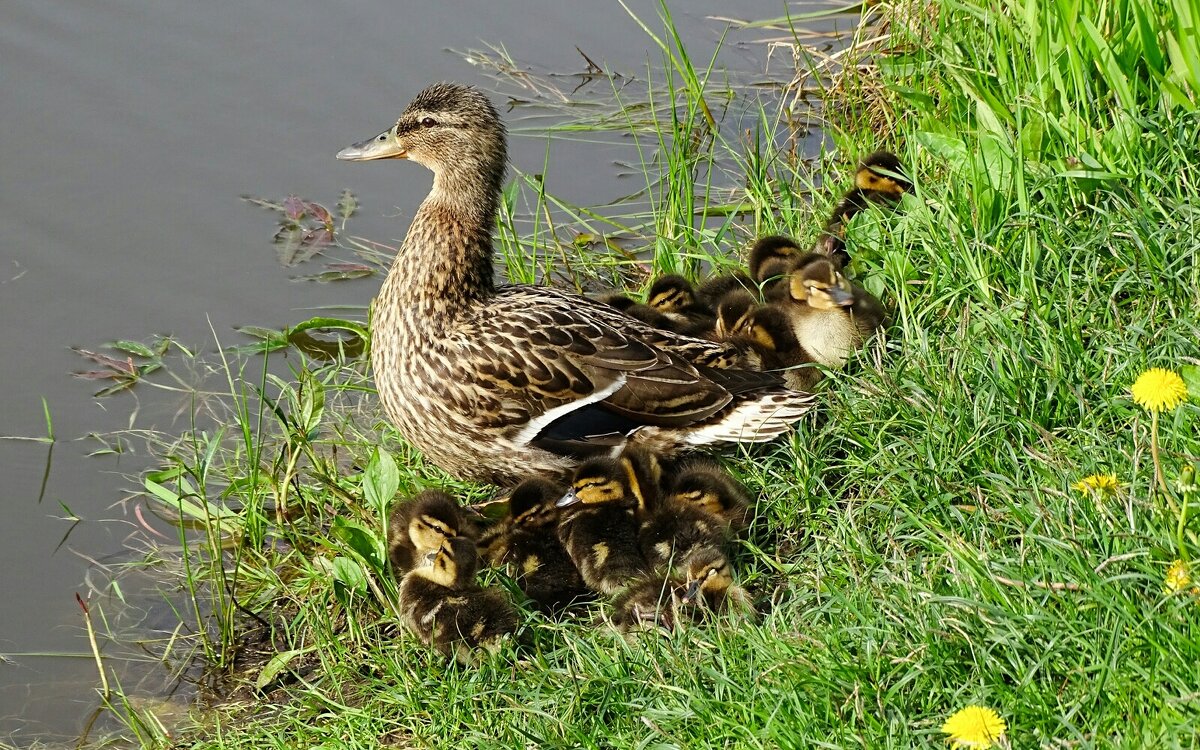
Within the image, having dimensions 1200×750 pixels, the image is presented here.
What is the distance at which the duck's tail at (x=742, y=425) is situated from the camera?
380cm

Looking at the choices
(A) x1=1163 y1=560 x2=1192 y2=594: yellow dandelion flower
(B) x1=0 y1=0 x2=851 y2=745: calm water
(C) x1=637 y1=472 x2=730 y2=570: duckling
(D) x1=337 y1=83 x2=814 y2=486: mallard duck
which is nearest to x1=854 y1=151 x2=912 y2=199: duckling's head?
(D) x1=337 y1=83 x2=814 y2=486: mallard duck

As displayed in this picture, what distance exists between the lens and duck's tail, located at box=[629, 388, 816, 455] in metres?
3.80

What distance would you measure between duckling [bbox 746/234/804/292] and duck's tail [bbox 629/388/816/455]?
1.84 feet

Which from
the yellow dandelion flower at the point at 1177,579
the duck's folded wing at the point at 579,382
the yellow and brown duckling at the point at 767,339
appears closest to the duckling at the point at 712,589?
the duck's folded wing at the point at 579,382

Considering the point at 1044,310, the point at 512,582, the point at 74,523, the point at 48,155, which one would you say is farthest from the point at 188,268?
the point at 1044,310

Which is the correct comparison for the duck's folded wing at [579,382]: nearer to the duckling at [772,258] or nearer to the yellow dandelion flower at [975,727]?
the duckling at [772,258]

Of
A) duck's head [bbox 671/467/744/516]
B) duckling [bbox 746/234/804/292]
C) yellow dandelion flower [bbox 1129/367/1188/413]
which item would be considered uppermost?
yellow dandelion flower [bbox 1129/367/1188/413]

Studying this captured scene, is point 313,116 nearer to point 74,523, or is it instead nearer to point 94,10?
point 94,10

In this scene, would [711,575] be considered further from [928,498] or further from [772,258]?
[772,258]

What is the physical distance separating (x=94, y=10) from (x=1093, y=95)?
14.7ft

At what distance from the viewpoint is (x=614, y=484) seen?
3629 millimetres

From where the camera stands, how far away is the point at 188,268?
16.8 ft

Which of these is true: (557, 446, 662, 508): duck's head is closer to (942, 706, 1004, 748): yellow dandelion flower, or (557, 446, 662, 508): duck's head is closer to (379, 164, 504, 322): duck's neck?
(379, 164, 504, 322): duck's neck

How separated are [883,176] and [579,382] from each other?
4.32ft
